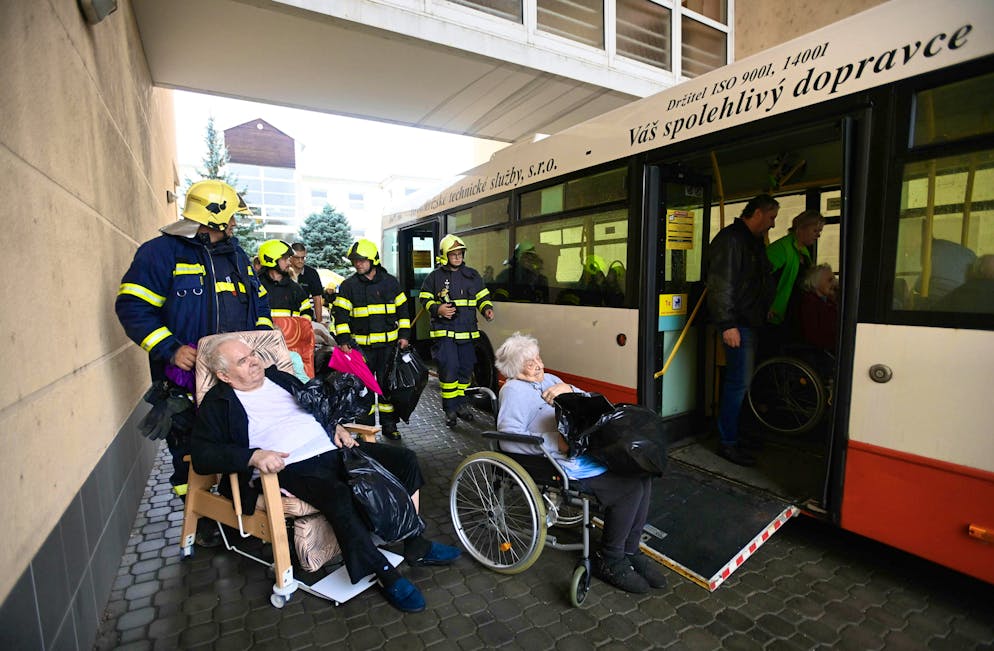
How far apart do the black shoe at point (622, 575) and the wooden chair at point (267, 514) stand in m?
1.18

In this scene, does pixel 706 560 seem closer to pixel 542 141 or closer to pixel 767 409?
pixel 767 409

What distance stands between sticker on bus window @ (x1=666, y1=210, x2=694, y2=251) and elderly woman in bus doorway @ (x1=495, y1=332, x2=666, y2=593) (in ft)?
5.64

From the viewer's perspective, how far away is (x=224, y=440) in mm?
2553

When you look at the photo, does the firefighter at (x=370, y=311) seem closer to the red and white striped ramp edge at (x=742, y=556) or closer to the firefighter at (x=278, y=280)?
the firefighter at (x=278, y=280)

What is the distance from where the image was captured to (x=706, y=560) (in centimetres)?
271

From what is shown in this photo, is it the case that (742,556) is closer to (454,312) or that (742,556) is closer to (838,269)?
(838,269)

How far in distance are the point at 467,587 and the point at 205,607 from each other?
134 centimetres

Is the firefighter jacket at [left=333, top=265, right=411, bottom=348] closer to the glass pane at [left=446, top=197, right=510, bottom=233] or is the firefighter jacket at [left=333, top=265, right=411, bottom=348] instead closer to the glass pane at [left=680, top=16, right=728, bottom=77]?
the glass pane at [left=446, top=197, right=510, bottom=233]

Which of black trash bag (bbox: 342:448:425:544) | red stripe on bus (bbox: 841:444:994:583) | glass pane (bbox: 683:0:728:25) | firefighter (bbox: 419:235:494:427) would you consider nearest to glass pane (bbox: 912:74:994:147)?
red stripe on bus (bbox: 841:444:994:583)

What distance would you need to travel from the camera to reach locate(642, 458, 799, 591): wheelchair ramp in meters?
2.68

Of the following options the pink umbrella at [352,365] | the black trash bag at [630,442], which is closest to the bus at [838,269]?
the black trash bag at [630,442]

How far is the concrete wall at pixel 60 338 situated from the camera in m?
A: 1.67

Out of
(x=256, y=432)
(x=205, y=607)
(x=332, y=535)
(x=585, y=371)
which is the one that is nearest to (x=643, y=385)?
(x=585, y=371)

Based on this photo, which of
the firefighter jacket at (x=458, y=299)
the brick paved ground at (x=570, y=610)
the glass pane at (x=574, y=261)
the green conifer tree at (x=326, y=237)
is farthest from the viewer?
the green conifer tree at (x=326, y=237)
